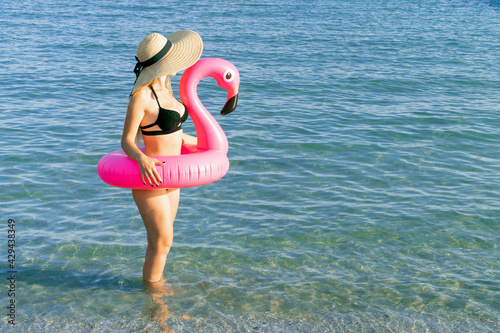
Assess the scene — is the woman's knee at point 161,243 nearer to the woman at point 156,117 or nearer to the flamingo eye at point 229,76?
the woman at point 156,117

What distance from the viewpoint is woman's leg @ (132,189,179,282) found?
4848mm

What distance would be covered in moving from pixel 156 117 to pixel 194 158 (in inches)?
18.0

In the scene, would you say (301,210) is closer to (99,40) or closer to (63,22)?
(99,40)

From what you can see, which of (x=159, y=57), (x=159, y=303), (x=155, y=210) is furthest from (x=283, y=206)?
(x=159, y=57)

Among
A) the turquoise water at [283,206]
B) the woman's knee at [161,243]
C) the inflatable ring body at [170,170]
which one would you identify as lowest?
the turquoise water at [283,206]

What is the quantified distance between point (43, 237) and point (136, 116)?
3.00 metres

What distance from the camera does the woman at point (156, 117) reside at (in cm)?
453

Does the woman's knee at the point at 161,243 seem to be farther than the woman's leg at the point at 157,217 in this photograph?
Yes

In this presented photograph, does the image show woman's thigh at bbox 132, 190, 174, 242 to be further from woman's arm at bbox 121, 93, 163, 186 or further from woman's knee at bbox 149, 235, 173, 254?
woman's arm at bbox 121, 93, 163, 186

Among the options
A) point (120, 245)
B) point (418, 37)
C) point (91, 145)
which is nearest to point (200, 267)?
point (120, 245)

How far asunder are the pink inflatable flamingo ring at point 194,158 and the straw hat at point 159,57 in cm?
33

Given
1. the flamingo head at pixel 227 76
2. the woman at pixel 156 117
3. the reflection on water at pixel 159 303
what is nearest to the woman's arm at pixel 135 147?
the woman at pixel 156 117

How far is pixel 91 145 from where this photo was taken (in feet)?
32.6

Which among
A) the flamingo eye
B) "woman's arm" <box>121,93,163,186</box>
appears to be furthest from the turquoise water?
the flamingo eye
